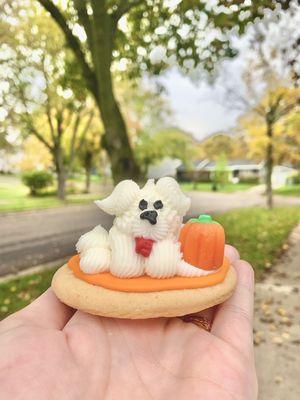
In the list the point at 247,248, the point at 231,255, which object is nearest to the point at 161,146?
the point at 247,248

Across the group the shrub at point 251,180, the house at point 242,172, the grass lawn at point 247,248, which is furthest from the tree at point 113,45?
the shrub at point 251,180

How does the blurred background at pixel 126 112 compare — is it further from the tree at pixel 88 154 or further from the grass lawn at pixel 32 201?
the tree at pixel 88 154

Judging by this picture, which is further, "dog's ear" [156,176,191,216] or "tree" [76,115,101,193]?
"tree" [76,115,101,193]

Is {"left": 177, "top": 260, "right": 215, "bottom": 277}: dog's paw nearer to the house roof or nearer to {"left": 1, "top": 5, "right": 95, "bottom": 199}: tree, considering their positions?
{"left": 1, "top": 5, "right": 95, "bottom": 199}: tree

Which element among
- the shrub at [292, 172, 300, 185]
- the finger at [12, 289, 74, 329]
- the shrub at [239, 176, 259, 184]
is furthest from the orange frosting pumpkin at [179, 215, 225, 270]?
the shrub at [239, 176, 259, 184]

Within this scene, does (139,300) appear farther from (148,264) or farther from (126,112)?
(126,112)

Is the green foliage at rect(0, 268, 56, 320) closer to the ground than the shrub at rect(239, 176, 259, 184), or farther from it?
farther from it

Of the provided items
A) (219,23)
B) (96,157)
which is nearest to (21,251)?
(219,23)
